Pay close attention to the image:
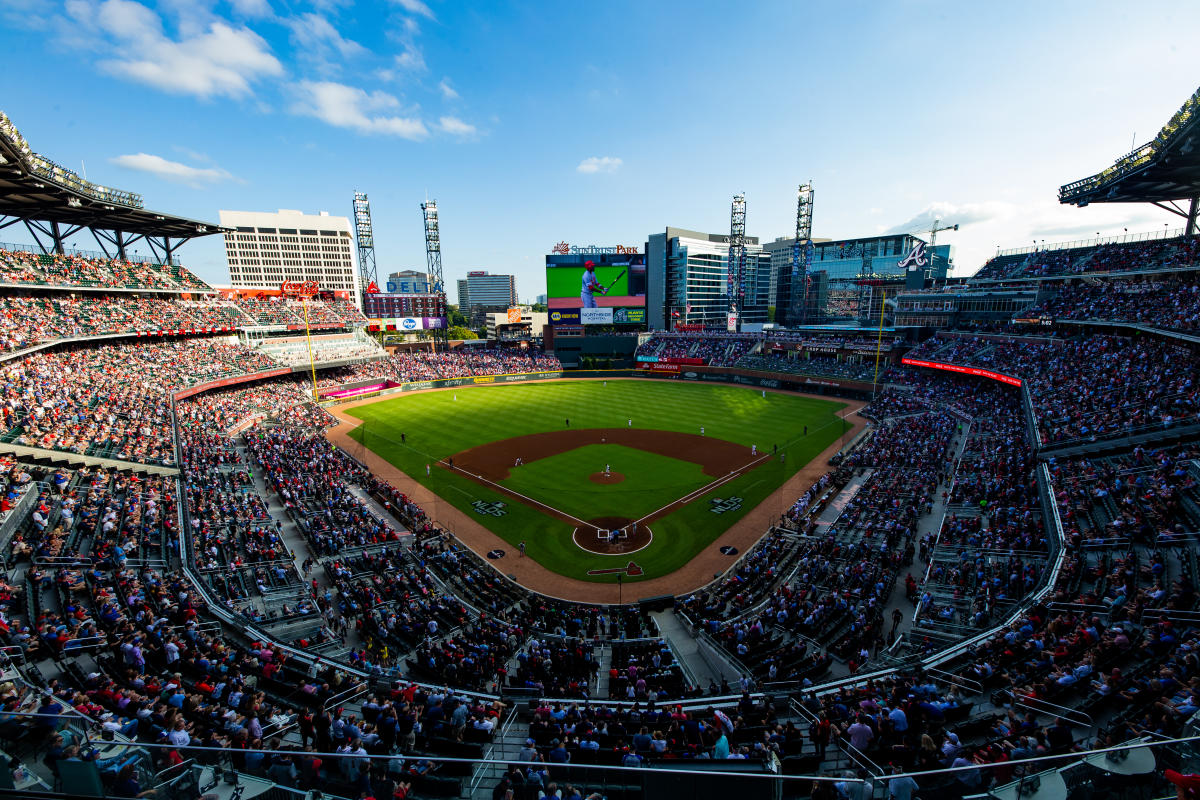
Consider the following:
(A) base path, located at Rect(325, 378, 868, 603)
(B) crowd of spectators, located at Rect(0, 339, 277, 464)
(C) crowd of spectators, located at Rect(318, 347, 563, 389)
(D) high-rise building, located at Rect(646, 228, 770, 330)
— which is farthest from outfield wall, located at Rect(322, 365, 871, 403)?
(D) high-rise building, located at Rect(646, 228, 770, 330)

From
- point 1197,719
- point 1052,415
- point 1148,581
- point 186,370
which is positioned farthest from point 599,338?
point 1197,719

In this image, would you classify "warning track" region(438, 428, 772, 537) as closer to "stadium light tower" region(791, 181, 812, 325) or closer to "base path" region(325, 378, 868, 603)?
"base path" region(325, 378, 868, 603)

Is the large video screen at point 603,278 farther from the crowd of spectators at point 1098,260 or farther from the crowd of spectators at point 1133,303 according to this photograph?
the crowd of spectators at point 1133,303

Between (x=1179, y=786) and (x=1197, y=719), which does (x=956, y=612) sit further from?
(x=1179, y=786)

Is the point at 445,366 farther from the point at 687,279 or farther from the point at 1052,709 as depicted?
the point at 1052,709

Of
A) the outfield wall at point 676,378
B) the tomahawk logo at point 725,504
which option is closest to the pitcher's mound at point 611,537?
the tomahawk logo at point 725,504

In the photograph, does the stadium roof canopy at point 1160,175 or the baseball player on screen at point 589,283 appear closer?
the stadium roof canopy at point 1160,175
